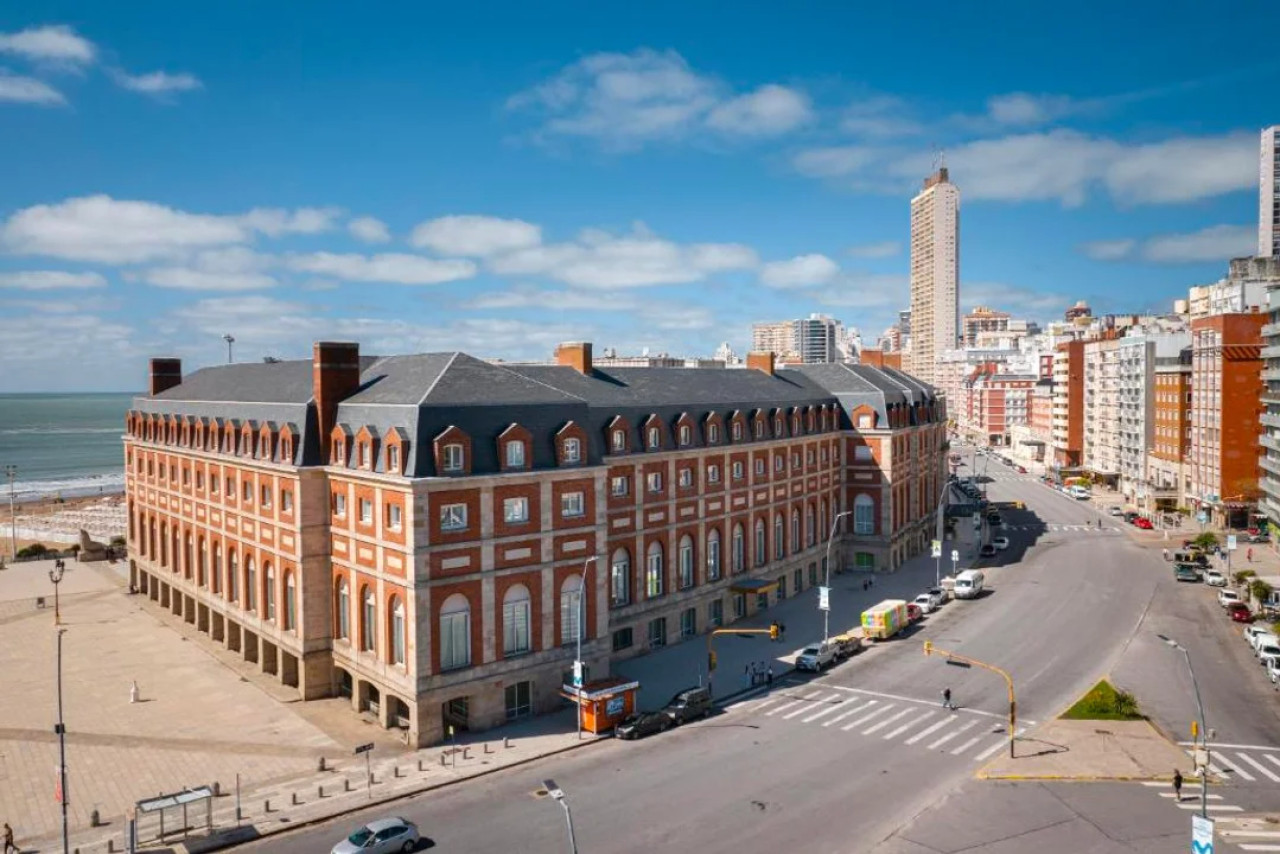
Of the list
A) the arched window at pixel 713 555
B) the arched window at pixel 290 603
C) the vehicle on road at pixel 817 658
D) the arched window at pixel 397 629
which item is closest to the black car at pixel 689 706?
the vehicle on road at pixel 817 658

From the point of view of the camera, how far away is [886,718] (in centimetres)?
4653

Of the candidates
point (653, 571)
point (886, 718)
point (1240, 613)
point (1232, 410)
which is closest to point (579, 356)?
point (653, 571)

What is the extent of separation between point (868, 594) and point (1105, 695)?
26685 millimetres

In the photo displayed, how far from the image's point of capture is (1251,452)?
332 ft

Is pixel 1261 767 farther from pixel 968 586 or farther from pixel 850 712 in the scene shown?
pixel 968 586

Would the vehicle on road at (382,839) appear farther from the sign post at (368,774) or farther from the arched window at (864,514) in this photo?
the arched window at (864,514)

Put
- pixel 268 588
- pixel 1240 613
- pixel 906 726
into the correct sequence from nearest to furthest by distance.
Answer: pixel 906 726 → pixel 268 588 → pixel 1240 613

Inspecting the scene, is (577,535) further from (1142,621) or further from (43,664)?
(1142,621)

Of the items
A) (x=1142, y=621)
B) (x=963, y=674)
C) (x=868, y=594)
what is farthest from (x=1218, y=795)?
(x=868, y=594)

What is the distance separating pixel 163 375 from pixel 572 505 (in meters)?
52.5

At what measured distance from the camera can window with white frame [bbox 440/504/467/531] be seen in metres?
→ 43.8

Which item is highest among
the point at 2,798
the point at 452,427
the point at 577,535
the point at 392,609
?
the point at 452,427

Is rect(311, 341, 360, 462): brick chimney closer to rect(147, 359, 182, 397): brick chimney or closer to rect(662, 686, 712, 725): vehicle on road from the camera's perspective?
rect(662, 686, 712, 725): vehicle on road

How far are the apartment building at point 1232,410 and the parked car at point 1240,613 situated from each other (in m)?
36.8
